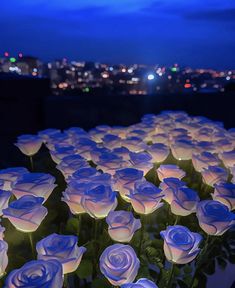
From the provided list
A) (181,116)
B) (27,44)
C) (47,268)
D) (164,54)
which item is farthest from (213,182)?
(27,44)

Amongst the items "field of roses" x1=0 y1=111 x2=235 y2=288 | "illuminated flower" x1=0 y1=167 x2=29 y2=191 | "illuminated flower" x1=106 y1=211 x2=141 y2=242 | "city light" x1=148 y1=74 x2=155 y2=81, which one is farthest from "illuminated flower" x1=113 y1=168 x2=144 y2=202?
"city light" x1=148 y1=74 x2=155 y2=81

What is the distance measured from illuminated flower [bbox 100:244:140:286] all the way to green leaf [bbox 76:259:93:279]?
1.12 feet

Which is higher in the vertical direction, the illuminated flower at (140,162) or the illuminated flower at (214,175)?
the illuminated flower at (140,162)

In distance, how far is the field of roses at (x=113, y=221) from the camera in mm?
992

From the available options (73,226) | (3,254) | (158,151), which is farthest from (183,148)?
(3,254)

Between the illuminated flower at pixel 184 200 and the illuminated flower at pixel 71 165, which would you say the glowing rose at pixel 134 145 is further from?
the illuminated flower at pixel 184 200

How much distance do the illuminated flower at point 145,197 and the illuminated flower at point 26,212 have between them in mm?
338

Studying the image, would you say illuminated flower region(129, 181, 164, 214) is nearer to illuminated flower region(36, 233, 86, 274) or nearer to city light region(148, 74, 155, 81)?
illuminated flower region(36, 233, 86, 274)

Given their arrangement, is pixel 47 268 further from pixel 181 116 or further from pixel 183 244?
pixel 181 116

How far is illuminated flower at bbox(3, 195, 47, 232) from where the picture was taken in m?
1.10

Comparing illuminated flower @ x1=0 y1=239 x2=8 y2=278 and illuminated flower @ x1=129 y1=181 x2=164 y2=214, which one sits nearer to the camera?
illuminated flower @ x1=0 y1=239 x2=8 y2=278

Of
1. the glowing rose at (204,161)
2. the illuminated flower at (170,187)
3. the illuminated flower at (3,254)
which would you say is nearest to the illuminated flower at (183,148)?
the glowing rose at (204,161)

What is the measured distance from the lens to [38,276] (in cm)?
85

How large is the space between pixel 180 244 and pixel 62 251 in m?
0.36
